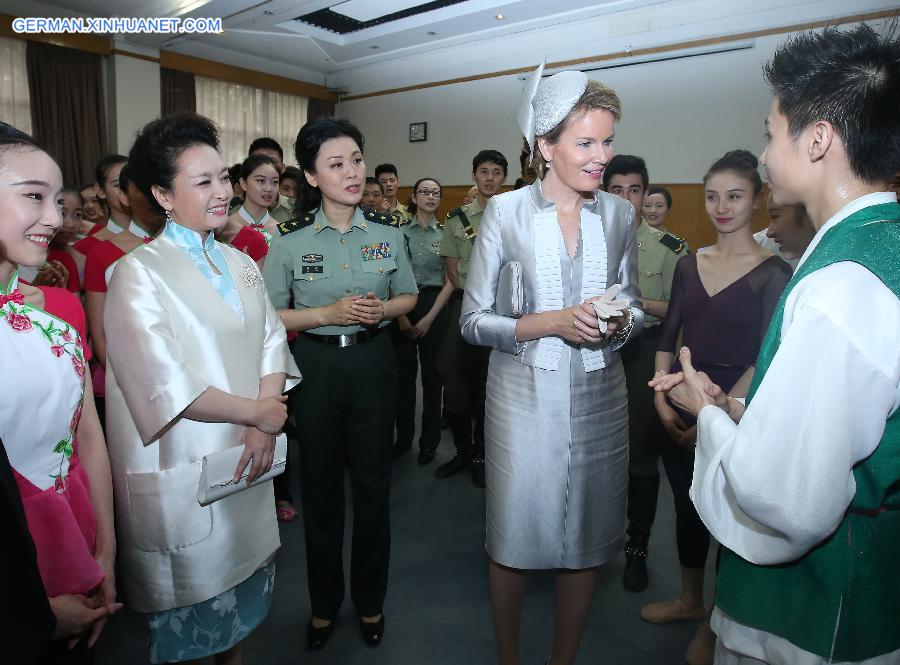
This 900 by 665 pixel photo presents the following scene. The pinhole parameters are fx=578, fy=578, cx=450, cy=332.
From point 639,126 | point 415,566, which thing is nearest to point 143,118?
point 639,126

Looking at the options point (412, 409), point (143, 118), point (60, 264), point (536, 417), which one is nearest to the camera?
point (536, 417)

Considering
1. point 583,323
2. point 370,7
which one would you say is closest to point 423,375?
point 583,323

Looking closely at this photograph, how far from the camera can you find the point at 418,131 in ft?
32.3

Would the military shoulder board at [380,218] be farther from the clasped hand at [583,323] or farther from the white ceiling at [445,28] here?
the white ceiling at [445,28]

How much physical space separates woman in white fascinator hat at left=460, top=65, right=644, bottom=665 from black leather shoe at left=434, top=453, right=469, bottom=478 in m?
1.69

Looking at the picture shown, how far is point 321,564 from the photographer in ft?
6.71

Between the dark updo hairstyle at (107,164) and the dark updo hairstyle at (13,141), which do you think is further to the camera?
the dark updo hairstyle at (107,164)

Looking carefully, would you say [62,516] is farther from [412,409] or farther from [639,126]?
[639,126]

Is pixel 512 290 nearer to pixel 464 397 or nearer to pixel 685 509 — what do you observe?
pixel 685 509

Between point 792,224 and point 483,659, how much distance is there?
6.02 ft

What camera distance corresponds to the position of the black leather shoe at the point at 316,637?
2.05 metres

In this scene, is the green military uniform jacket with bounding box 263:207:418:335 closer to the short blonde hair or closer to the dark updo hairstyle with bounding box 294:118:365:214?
the dark updo hairstyle with bounding box 294:118:365:214

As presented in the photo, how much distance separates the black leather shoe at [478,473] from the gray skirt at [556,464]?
1616mm

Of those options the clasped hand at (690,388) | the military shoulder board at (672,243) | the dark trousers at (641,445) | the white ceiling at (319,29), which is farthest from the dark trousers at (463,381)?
the white ceiling at (319,29)
